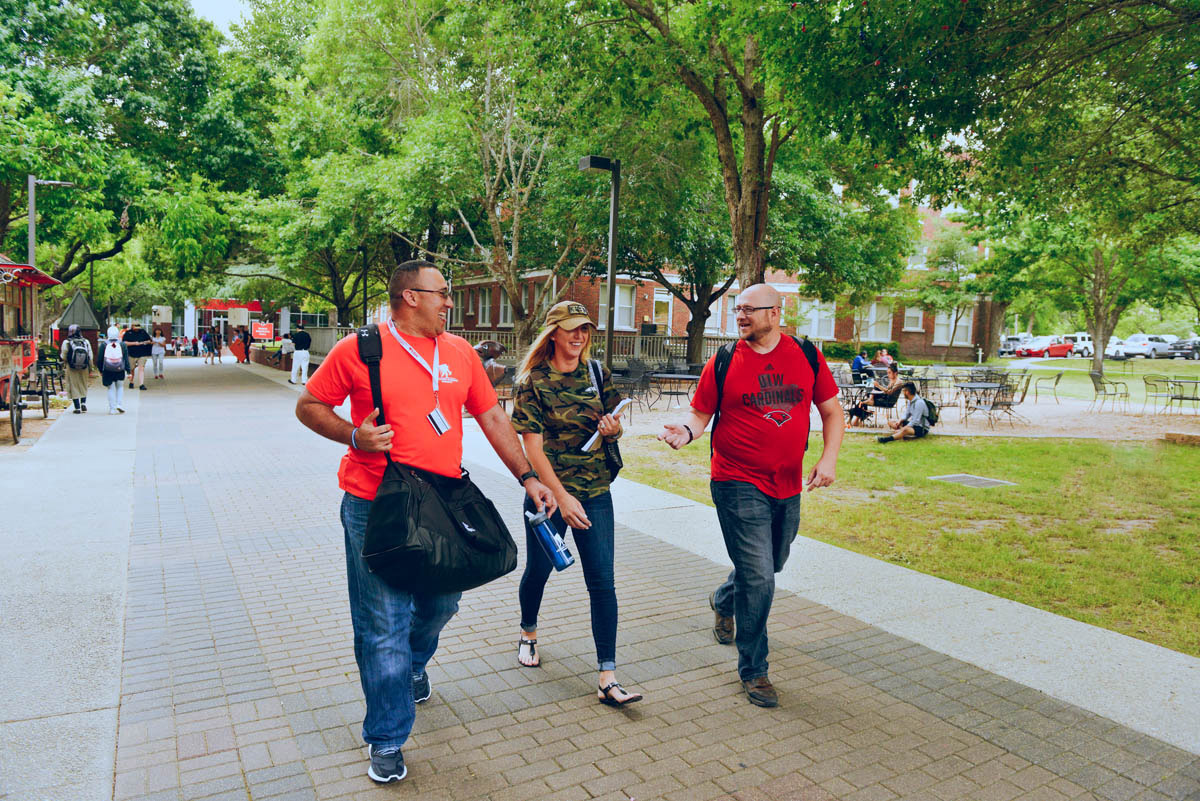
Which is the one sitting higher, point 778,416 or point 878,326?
point 878,326

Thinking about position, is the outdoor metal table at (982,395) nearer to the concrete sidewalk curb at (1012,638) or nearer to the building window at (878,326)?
the concrete sidewalk curb at (1012,638)

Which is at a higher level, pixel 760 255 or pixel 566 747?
pixel 760 255

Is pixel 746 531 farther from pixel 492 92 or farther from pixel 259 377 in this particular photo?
pixel 259 377

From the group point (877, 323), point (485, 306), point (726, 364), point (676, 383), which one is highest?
point (485, 306)

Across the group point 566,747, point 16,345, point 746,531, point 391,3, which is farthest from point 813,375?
point 391,3

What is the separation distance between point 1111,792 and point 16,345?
14963 millimetres

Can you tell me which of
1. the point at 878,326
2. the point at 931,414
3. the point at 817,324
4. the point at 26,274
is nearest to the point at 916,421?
the point at 931,414

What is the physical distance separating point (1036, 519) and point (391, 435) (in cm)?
721

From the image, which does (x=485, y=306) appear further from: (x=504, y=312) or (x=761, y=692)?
(x=761, y=692)

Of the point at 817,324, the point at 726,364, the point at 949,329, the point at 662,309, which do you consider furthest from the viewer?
the point at 949,329

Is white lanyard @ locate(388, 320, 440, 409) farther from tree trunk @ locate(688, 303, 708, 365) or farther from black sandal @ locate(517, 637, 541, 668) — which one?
tree trunk @ locate(688, 303, 708, 365)

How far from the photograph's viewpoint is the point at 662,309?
38688 mm

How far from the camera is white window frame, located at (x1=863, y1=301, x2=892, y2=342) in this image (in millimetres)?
43675

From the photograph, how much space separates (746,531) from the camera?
4.02 meters
